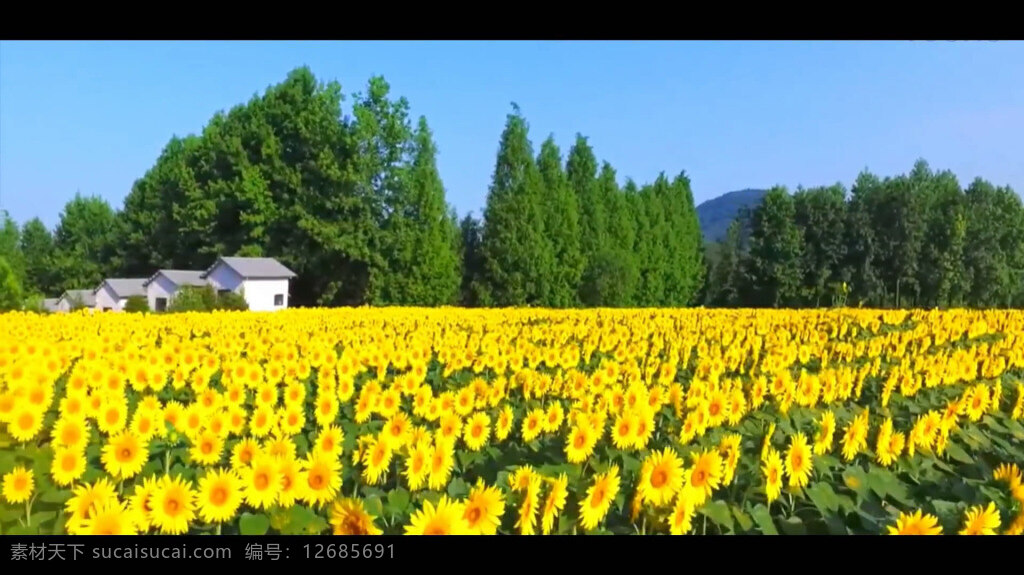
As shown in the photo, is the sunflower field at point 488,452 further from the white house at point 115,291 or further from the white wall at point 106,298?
the white wall at point 106,298

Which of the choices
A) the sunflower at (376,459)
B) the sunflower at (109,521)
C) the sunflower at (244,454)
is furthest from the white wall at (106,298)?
the sunflower at (109,521)

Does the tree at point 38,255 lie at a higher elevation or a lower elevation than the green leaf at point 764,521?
higher

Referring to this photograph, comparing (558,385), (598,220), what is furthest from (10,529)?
(598,220)

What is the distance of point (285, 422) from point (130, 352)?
2.58 metres

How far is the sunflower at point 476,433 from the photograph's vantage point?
3.46 m

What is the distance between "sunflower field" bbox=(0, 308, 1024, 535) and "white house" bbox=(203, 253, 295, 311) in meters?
25.1

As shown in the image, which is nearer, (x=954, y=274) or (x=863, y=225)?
(x=954, y=274)

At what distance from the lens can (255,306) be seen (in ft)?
98.6

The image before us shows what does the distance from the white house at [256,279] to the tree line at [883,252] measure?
60.2 feet

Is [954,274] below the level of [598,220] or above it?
below

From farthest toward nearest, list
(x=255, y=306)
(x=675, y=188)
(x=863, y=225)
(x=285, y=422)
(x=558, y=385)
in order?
(x=675, y=188) < (x=863, y=225) < (x=255, y=306) < (x=558, y=385) < (x=285, y=422)
